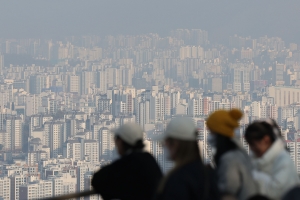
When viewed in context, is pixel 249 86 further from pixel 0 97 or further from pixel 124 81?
pixel 0 97

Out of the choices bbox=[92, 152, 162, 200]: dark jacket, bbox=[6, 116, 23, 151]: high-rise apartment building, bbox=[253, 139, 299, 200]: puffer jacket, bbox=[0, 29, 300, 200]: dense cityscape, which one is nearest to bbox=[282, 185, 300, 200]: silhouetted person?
bbox=[253, 139, 299, 200]: puffer jacket

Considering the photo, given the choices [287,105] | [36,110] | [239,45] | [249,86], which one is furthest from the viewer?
[239,45]

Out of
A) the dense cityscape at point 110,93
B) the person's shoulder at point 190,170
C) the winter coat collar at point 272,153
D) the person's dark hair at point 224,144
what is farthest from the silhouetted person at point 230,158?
the dense cityscape at point 110,93

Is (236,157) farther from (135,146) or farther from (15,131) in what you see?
(15,131)

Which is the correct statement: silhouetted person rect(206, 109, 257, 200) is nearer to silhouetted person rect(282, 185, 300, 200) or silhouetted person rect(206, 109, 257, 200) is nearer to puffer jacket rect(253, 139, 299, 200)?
puffer jacket rect(253, 139, 299, 200)

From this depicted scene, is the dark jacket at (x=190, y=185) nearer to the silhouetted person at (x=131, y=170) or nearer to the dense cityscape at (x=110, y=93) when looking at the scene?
the silhouetted person at (x=131, y=170)

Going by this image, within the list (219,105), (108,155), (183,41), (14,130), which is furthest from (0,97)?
(183,41)
